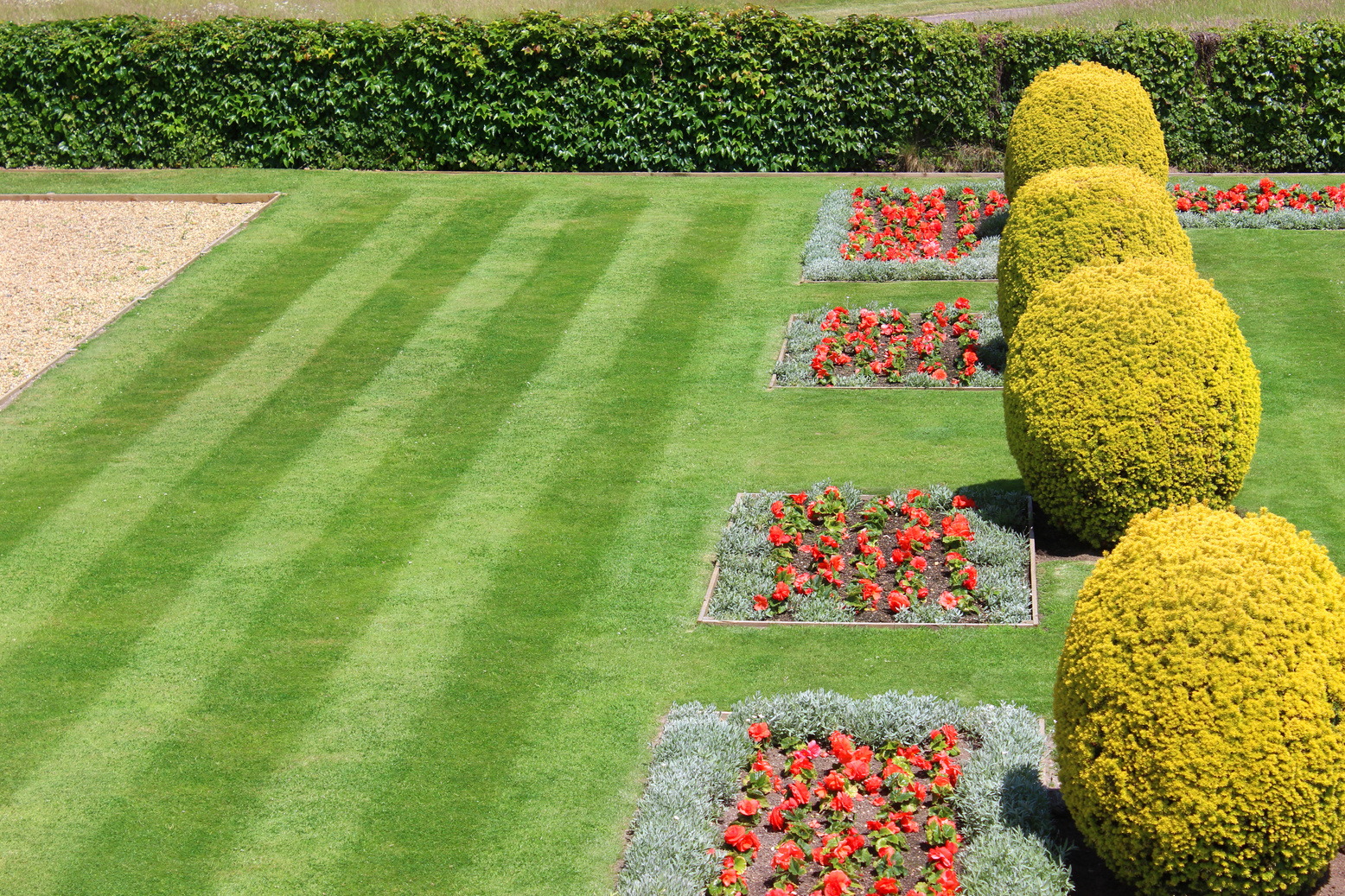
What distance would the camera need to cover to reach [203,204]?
23234mm

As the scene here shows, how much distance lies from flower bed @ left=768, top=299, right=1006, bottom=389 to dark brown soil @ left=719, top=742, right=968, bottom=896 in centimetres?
694

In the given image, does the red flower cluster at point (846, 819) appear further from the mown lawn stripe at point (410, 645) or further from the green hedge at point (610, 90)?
the green hedge at point (610, 90)

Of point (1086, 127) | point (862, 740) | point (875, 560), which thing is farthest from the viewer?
point (1086, 127)

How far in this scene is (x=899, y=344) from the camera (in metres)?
16.0

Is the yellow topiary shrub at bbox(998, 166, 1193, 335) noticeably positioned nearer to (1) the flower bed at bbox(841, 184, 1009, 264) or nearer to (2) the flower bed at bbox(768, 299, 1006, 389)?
(2) the flower bed at bbox(768, 299, 1006, 389)

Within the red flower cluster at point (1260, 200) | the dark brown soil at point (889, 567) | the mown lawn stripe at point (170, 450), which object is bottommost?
the red flower cluster at point (1260, 200)

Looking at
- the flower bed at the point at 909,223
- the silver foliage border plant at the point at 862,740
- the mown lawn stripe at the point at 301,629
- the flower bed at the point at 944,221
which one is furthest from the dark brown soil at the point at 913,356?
the silver foliage border plant at the point at 862,740

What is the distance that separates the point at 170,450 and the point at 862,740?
8613mm

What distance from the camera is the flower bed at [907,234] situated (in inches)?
727

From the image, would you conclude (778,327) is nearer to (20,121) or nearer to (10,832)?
(10,832)

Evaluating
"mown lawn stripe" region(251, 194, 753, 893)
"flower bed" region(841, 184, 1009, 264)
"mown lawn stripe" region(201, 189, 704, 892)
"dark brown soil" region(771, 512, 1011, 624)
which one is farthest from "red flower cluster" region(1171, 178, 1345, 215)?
"dark brown soil" region(771, 512, 1011, 624)

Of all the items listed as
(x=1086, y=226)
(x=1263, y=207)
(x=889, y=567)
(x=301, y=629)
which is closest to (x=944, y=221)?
(x=1263, y=207)

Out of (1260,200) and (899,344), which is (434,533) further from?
(1260,200)

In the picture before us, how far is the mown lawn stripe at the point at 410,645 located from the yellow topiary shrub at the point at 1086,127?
5.90 metres
